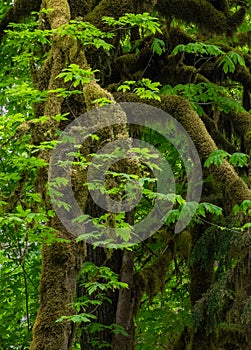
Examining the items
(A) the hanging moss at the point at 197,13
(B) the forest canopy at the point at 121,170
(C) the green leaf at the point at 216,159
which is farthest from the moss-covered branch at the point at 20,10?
(C) the green leaf at the point at 216,159

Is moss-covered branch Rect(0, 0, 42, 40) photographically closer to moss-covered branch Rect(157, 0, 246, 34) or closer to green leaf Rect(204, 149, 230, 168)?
moss-covered branch Rect(157, 0, 246, 34)

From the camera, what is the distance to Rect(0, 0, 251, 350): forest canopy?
4465 millimetres

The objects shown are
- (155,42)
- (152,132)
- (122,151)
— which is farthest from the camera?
(152,132)

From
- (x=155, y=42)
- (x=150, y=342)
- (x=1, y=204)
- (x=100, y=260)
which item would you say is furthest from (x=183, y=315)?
(x=1, y=204)

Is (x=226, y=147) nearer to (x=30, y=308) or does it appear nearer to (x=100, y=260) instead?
(x=100, y=260)

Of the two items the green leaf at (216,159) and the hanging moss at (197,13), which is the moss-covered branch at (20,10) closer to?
the hanging moss at (197,13)

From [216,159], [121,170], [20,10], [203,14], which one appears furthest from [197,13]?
[121,170]

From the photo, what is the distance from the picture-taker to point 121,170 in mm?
4297

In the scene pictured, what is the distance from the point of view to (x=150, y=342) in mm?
8828

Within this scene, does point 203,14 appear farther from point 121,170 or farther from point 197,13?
point 121,170

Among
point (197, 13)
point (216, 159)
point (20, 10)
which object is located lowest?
point (216, 159)

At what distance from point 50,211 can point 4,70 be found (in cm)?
452

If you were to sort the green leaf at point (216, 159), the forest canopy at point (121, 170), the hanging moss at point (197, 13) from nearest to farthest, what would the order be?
the forest canopy at point (121, 170) → the green leaf at point (216, 159) → the hanging moss at point (197, 13)

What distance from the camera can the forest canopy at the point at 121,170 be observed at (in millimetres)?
4465
